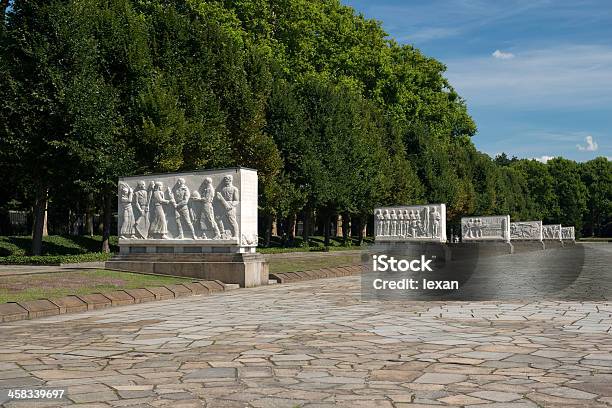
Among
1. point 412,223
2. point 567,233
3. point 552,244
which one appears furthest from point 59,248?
point 567,233

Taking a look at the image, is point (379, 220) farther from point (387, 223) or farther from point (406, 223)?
point (406, 223)

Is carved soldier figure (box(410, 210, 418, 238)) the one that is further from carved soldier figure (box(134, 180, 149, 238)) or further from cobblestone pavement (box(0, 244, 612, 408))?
cobblestone pavement (box(0, 244, 612, 408))

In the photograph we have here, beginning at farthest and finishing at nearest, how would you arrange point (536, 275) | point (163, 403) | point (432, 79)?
point (432, 79) < point (536, 275) < point (163, 403)

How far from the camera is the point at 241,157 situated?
39156mm

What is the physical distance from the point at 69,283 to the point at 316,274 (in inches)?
367

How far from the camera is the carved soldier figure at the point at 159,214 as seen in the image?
21.1 metres

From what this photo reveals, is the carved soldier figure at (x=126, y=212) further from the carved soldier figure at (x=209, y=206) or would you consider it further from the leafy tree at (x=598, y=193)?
the leafy tree at (x=598, y=193)

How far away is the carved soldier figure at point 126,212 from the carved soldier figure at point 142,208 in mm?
225

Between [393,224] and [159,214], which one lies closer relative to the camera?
[159,214]

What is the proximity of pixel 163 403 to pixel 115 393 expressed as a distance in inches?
24.9

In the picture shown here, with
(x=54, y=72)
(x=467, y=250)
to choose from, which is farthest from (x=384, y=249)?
(x=54, y=72)

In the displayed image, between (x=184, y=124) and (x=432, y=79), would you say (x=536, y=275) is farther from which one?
(x=432, y=79)

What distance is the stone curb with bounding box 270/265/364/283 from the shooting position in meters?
21.6

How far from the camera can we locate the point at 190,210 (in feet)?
67.9
